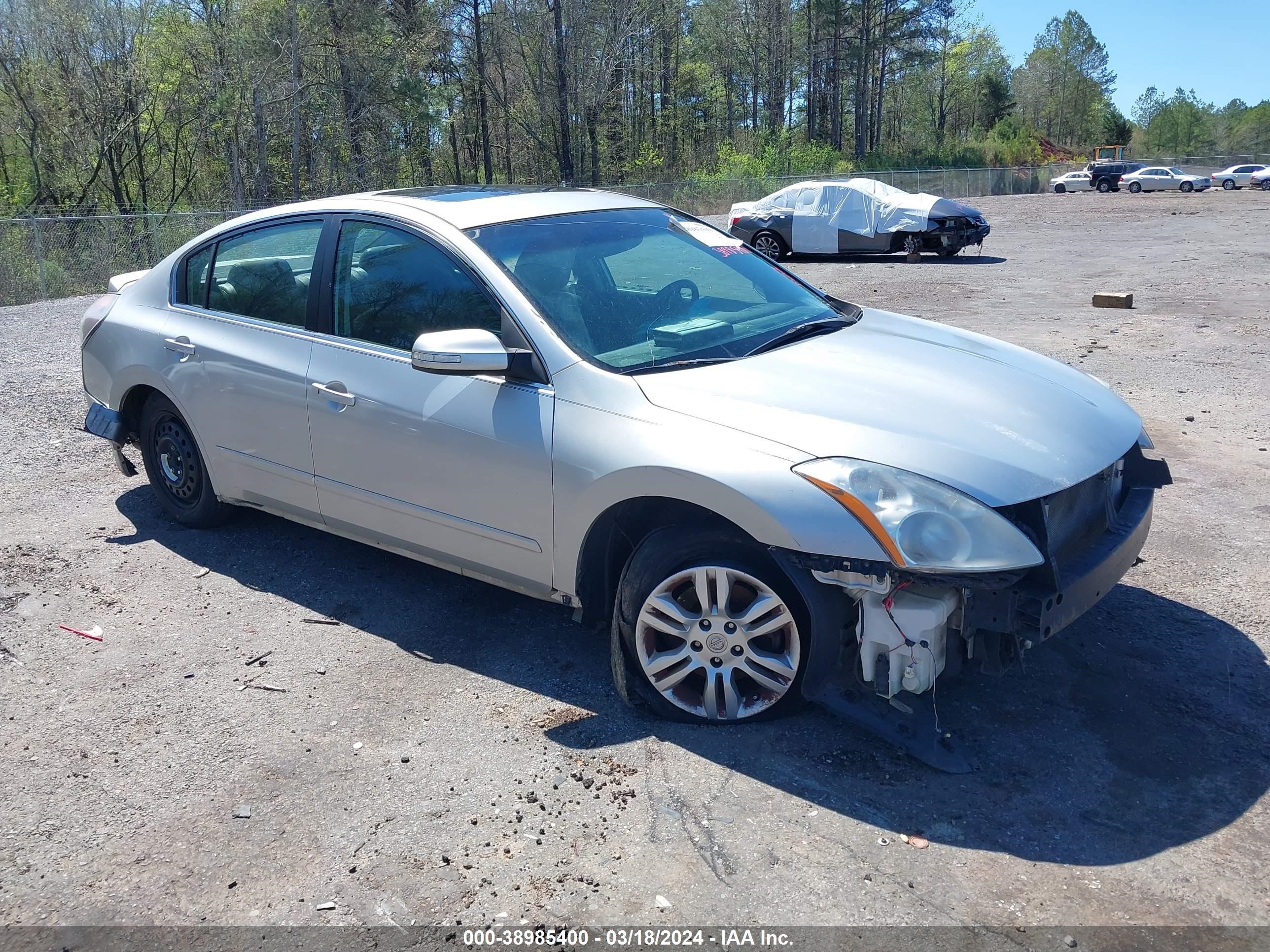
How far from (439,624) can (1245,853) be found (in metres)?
3.06

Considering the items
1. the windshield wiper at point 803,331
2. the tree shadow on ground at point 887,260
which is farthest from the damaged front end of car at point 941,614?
the tree shadow on ground at point 887,260

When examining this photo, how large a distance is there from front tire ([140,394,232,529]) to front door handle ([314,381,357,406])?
1218 millimetres

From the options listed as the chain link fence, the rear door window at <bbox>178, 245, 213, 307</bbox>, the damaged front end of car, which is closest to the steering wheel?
the damaged front end of car

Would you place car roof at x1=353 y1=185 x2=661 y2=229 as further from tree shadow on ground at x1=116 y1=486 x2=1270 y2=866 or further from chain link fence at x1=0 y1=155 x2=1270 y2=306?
chain link fence at x1=0 y1=155 x2=1270 y2=306

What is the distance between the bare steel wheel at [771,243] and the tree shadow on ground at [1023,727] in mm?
18534

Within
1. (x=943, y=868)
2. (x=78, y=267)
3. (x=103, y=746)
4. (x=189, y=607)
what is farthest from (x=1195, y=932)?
(x=78, y=267)

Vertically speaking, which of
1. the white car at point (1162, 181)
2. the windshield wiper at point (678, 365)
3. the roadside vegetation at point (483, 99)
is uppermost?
the roadside vegetation at point (483, 99)

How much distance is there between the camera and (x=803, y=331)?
434 centimetres

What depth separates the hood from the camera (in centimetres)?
327

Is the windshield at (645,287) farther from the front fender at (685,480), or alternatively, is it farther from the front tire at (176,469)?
the front tire at (176,469)

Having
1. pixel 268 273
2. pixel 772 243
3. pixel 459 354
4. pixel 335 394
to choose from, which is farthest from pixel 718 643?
pixel 772 243

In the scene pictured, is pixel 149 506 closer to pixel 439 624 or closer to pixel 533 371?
pixel 439 624

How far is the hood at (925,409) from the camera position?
10.7 ft

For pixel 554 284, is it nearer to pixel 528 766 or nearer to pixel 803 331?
pixel 803 331
